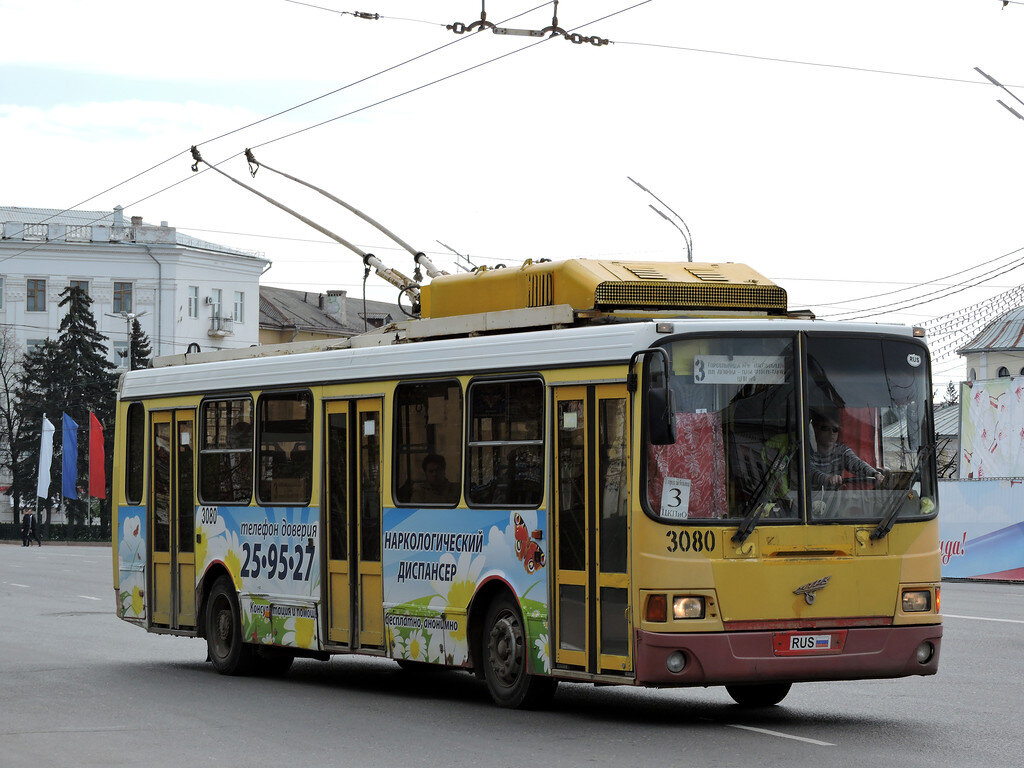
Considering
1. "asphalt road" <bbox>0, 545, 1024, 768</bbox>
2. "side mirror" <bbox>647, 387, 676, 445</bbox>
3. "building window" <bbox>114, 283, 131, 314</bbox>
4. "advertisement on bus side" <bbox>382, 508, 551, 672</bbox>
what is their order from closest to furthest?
"asphalt road" <bbox>0, 545, 1024, 768</bbox> < "side mirror" <bbox>647, 387, 676, 445</bbox> < "advertisement on bus side" <bbox>382, 508, 551, 672</bbox> < "building window" <bbox>114, 283, 131, 314</bbox>

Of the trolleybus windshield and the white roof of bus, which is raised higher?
the white roof of bus

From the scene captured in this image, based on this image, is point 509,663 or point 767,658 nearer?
point 767,658

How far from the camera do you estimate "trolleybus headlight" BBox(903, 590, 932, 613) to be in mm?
10995

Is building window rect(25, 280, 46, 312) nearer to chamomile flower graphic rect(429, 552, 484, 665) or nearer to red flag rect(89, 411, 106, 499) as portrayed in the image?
red flag rect(89, 411, 106, 499)

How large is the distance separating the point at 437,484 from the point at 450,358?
3.02 feet

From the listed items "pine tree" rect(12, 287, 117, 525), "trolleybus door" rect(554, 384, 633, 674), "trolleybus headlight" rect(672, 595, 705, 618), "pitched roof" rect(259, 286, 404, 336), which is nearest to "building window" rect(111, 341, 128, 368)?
"pine tree" rect(12, 287, 117, 525)

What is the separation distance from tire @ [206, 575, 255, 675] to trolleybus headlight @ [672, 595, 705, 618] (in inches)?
233

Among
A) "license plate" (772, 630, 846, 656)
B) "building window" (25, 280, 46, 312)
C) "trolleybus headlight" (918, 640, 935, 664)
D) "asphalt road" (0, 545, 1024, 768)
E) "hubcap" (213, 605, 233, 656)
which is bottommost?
"asphalt road" (0, 545, 1024, 768)

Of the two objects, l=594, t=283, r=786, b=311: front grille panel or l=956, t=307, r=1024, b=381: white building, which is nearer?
l=594, t=283, r=786, b=311: front grille panel

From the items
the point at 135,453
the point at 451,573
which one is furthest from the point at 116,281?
the point at 451,573

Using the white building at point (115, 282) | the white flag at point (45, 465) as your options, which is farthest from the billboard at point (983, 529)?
the white building at point (115, 282)

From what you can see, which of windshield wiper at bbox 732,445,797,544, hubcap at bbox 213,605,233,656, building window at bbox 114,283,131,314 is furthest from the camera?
building window at bbox 114,283,131,314

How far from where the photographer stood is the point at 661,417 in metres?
10.3

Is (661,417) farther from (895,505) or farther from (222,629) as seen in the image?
(222,629)
